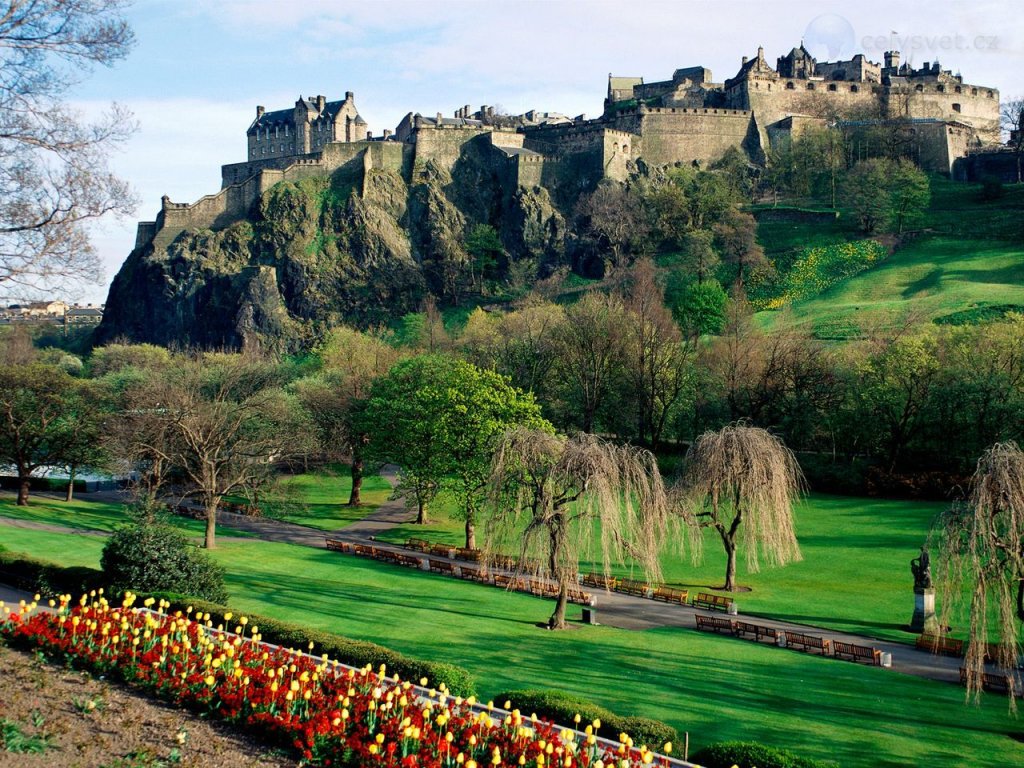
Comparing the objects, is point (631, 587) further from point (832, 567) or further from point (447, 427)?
point (447, 427)

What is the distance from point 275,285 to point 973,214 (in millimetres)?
71144

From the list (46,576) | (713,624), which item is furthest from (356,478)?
(713,624)

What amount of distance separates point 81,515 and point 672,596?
29.1m

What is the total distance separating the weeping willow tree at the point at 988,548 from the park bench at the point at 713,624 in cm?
812

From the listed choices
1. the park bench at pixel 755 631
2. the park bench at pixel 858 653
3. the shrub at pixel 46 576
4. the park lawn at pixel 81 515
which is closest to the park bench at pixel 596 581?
the park bench at pixel 755 631

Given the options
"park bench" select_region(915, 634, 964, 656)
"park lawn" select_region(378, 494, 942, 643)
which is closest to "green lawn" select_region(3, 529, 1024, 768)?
"park bench" select_region(915, 634, 964, 656)

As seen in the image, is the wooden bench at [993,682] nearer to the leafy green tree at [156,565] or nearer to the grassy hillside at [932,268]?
the leafy green tree at [156,565]

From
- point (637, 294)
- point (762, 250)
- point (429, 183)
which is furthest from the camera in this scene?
point (429, 183)

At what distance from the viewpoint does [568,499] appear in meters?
27.5

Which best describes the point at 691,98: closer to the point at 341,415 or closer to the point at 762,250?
the point at 762,250

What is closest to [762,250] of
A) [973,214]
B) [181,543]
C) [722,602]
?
[973,214]

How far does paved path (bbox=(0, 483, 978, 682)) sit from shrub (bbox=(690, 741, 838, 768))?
1066 cm

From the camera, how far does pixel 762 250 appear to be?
91062mm

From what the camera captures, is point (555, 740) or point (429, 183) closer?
point (555, 740)
